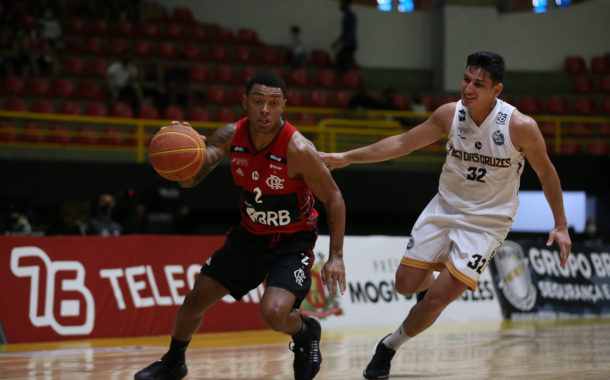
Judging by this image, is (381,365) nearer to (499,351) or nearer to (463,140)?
(463,140)

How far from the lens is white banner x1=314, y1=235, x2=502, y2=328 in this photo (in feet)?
37.1

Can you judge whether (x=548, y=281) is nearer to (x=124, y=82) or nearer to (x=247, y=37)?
(x=124, y=82)

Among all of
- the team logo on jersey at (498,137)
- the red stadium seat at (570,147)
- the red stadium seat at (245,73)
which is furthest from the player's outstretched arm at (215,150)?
the red stadium seat at (570,147)

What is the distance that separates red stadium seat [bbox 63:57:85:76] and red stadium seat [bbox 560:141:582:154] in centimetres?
1143

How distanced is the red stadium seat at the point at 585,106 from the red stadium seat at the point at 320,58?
6.79 meters

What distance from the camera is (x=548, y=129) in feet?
63.9

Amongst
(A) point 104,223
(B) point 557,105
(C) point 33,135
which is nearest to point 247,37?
(C) point 33,135

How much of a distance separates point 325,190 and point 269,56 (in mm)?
16085

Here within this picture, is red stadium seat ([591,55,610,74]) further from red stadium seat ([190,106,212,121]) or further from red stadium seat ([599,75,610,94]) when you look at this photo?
red stadium seat ([190,106,212,121])

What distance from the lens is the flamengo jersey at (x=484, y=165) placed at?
225 inches

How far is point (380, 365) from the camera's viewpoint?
19.3 feet

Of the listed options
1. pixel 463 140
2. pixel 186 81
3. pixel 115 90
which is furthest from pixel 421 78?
pixel 463 140

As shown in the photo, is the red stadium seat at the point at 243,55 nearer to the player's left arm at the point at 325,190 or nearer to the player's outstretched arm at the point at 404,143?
the player's outstretched arm at the point at 404,143

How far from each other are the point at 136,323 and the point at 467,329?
14.1 feet
